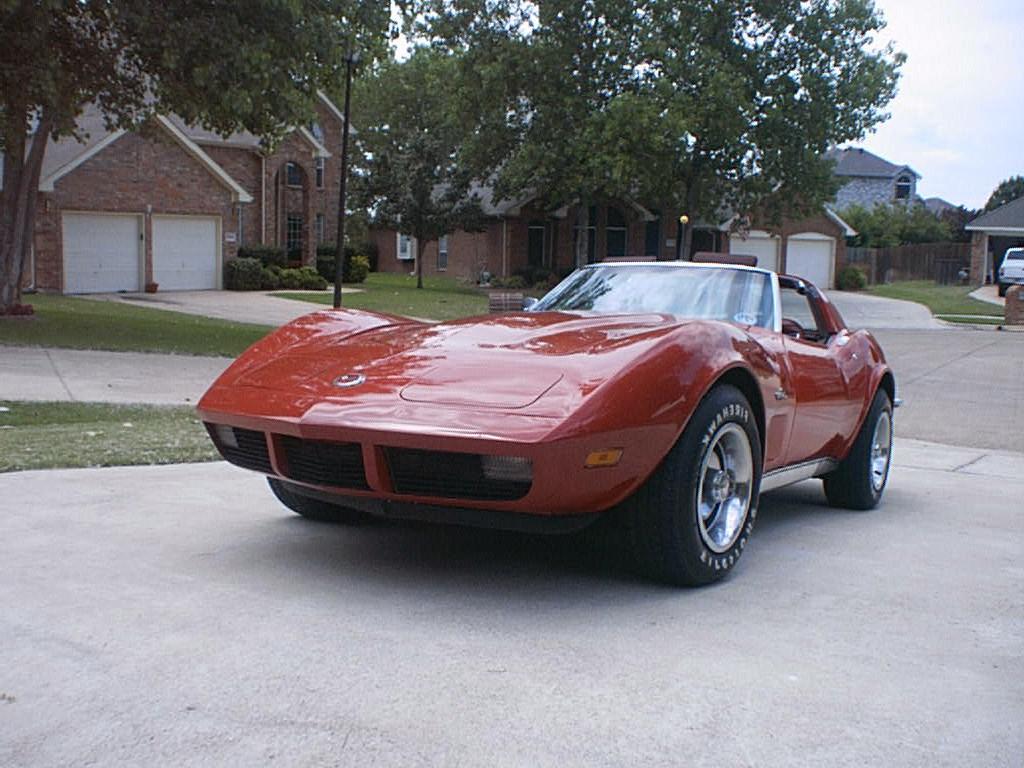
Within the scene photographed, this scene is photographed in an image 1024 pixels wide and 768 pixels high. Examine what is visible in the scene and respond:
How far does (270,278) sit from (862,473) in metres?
32.6

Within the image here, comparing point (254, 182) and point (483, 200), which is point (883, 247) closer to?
point (483, 200)

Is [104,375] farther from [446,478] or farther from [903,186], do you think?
[903,186]

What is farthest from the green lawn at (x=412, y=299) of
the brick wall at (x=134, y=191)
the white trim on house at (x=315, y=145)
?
the white trim on house at (x=315, y=145)

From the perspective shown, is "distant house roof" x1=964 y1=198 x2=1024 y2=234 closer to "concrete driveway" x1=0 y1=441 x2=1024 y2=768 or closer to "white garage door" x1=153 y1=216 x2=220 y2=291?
→ "white garage door" x1=153 y1=216 x2=220 y2=291

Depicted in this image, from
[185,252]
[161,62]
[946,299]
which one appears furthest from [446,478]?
[946,299]

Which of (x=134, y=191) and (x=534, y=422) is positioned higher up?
(x=134, y=191)

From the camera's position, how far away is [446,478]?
4.23 m

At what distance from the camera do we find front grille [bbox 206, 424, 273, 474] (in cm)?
470

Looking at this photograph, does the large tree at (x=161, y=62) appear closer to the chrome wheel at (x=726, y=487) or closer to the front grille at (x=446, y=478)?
the front grille at (x=446, y=478)

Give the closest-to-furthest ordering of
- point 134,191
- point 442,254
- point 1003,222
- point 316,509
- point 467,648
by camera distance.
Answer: point 467,648 < point 316,509 < point 134,191 < point 1003,222 < point 442,254

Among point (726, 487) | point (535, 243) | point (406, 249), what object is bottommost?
point (726, 487)

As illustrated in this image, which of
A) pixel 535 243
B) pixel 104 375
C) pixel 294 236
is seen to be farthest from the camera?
pixel 535 243

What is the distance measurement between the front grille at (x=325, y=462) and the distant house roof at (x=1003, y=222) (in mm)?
52036

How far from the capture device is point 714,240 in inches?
2106
